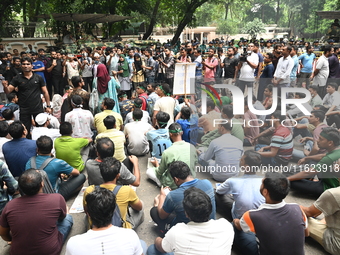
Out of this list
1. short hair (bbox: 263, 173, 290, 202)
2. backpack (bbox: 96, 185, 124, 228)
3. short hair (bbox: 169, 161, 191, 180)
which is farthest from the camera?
short hair (bbox: 169, 161, 191, 180)

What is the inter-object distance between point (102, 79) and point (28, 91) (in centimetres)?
160

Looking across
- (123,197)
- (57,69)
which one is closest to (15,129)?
(123,197)

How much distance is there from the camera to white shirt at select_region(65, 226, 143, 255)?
1.94 meters

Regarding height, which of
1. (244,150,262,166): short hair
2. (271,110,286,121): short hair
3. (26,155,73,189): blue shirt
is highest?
(271,110,286,121): short hair

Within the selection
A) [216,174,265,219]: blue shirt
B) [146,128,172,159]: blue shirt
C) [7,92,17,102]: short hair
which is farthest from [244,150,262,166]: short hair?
[7,92,17,102]: short hair

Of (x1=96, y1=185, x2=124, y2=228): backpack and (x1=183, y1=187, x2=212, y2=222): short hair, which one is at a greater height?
(x1=183, y1=187, x2=212, y2=222): short hair

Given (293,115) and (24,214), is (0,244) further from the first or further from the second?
(293,115)

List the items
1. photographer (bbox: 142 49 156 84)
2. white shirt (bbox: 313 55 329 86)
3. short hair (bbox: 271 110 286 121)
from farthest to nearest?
photographer (bbox: 142 49 156 84), white shirt (bbox: 313 55 329 86), short hair (bbox: 271 110 286 121)

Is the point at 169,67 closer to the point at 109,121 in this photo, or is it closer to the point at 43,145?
the point at 109,121

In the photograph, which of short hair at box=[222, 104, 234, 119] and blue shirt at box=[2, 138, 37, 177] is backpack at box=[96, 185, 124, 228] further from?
blue shirt at box=[2, 138, 37, 177]

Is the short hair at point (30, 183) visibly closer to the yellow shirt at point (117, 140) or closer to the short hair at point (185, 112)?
the yellow shirt at point (117, 140)

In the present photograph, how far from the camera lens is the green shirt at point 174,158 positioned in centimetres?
355

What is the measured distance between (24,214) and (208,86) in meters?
2.42

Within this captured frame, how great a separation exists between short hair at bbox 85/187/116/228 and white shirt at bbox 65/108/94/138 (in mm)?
2829
